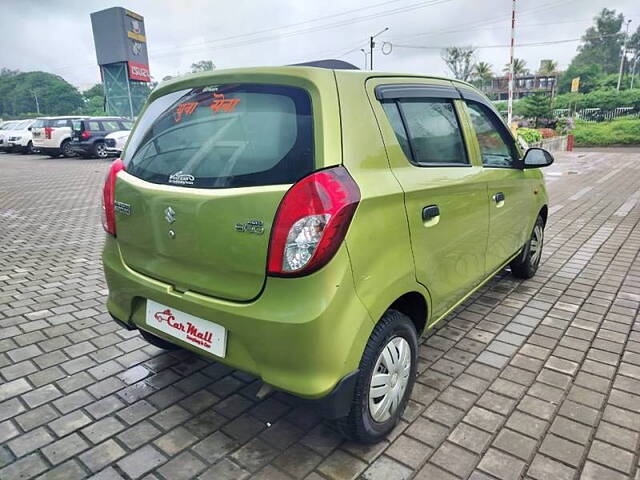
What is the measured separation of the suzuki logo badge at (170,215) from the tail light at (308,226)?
563mm

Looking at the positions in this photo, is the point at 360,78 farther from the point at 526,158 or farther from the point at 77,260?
the point at 77,260

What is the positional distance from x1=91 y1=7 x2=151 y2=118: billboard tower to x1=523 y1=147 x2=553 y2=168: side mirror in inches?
1390

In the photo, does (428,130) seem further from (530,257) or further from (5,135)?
(5,135)

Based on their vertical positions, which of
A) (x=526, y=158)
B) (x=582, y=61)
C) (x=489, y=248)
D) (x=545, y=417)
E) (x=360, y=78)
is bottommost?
(x=545, y=417)

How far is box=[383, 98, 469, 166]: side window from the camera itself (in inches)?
90.9

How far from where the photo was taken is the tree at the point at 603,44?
83938 millimetres

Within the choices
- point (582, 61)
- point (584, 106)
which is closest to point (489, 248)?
point (584, 106)

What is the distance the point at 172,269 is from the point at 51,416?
1098mm

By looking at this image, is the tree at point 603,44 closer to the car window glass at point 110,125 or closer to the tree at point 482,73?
the tree at point 482,73

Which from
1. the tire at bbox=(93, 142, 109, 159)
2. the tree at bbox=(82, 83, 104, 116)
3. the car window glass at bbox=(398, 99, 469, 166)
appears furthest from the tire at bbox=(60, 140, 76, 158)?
the tree at bbox=(82, 83, 104, 116)

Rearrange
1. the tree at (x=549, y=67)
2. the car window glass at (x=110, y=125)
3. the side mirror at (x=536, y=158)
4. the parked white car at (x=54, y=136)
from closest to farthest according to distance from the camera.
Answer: the side mirror at (x=536, y=158)
the car window glass at (x=110, y=125)
the parked white car at (x=54, y=136)
the tree at (x=549, y=67)

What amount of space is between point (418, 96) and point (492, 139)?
1.04 m

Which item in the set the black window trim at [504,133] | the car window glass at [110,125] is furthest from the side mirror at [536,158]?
the car window glass at [110,125]

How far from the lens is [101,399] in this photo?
2596mm
